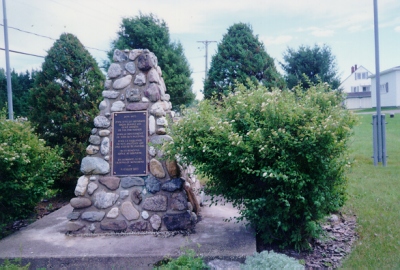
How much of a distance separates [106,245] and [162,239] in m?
→ 0.68

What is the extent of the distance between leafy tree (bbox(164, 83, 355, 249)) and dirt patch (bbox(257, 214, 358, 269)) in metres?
0.14

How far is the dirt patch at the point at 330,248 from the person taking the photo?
4.24 meters

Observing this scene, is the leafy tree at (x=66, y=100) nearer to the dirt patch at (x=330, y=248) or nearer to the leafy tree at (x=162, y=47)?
the dirt patch at (x=330, y=248)

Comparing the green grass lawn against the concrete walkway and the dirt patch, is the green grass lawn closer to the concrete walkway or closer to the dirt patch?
the dirt patch

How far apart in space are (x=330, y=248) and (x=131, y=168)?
9.07 ft

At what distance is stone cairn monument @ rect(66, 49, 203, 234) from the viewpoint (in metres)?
4.99

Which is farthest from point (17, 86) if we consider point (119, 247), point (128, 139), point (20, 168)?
point (119, 247)

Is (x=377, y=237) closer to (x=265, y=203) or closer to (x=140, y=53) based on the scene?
(x=265, y=203)

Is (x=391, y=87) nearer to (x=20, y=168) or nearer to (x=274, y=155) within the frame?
(x=274, y=155)

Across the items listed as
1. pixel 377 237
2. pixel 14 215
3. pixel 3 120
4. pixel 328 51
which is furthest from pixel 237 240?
pixel 328 51

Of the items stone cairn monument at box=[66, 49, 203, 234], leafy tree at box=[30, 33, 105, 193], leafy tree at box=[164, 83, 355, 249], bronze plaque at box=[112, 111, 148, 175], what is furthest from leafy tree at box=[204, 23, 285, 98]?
leafy tree at box=[164, 83, 355, 249]

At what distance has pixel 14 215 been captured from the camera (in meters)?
5.66

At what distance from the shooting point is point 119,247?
4430 millimetres

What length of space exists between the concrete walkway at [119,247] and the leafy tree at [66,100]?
85.6 inches
